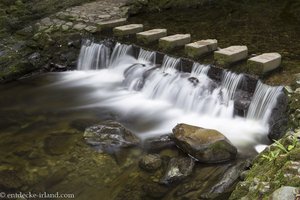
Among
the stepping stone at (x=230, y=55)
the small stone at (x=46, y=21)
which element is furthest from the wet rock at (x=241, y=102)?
the small stone at (x=46, y=21)

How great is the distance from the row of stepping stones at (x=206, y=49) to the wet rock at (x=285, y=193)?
4.74m

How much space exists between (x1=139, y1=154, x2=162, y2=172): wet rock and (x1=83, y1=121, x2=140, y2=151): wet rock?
28.3 inches

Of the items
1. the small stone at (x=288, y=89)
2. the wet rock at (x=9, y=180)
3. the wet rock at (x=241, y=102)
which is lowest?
the wet rock at (x=9, y=180)

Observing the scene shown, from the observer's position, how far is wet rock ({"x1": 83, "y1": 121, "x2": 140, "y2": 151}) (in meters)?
7.16

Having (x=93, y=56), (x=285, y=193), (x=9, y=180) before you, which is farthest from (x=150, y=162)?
(x=93, y=56)

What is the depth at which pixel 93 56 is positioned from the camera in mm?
11672

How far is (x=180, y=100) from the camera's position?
345 inches

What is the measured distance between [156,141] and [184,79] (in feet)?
7.32

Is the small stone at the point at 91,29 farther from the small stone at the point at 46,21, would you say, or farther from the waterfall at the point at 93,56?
the small stone at the point at 46,21

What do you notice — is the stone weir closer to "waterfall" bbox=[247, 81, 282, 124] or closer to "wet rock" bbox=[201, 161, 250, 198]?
"waterfall" bbox=[247, 81, 282, 124]

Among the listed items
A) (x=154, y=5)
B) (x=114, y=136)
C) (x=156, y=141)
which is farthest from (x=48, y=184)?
(x=154, y=5)

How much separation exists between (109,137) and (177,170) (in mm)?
1765

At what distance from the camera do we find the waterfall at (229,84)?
26.1 ft

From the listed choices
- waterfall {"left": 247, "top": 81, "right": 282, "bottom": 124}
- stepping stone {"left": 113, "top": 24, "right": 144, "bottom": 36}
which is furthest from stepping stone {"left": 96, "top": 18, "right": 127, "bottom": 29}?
waterfall {"left": 247, "top": 81, "right": 282, "bottom": 124}
